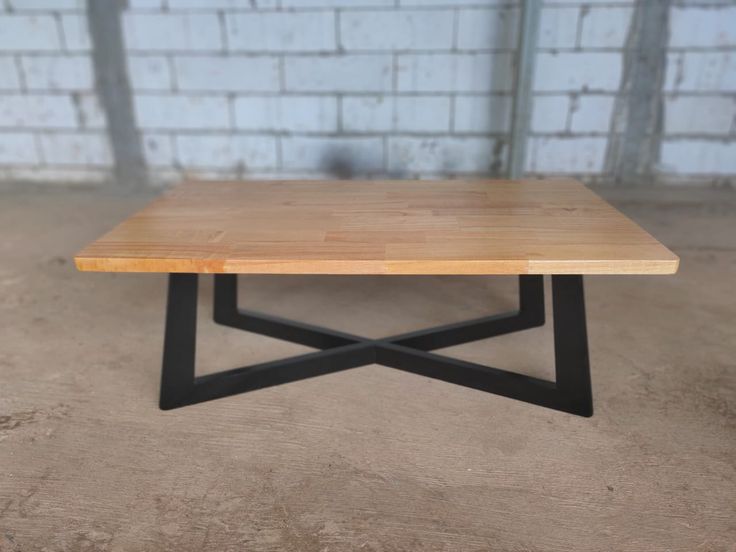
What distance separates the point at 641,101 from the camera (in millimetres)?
2971

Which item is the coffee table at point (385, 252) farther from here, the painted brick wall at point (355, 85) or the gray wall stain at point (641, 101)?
the gray wall stain at point (641, 101)

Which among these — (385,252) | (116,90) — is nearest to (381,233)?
(385,252)

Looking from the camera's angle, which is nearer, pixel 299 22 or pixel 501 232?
pixel 501 232

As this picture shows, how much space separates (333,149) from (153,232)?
78.0 inches

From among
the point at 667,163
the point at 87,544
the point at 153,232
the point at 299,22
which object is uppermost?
the point at 299,22

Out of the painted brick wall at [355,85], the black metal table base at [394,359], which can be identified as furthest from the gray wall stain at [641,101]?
the black metal table base at [394,359]

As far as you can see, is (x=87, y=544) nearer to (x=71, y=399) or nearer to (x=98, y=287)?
(x=71, y=399)

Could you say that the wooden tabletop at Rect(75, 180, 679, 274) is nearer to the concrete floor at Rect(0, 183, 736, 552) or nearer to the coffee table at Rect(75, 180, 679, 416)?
the coffee table at Rect(75, 180, 679, 416)

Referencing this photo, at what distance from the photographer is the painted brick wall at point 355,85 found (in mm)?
2895

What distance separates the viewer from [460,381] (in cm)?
149

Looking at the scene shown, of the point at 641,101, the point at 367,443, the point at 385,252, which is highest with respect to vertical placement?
the point at 641,101

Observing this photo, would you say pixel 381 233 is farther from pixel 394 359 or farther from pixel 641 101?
pixel 641 101

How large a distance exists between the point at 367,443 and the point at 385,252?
45 cm

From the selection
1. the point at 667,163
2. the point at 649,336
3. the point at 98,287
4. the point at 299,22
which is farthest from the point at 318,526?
the point at 667,163
